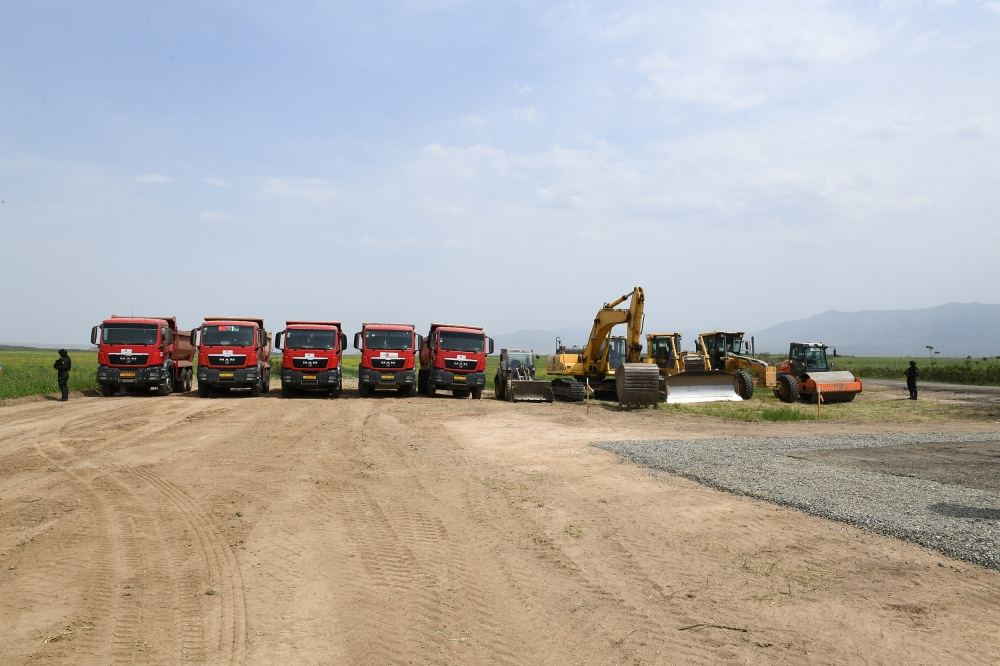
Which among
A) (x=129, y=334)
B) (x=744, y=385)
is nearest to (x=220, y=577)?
(x=129, y=334)

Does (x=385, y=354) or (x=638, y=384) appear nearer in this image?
(x=638, y=384)

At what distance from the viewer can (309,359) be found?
2662cm

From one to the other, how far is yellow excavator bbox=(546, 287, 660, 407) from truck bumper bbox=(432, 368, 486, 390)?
3.38 meters

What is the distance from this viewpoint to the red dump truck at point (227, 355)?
1034 inches

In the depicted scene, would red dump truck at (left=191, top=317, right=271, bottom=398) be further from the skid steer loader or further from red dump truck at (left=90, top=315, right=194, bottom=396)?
the skid steer loader

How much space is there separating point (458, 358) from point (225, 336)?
28.6 feet

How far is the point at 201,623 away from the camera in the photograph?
497cm

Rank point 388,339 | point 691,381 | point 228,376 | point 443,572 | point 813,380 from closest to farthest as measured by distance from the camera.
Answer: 1. point 443,572
2. point 691,381
3. point 228,376
4. point 813,380
5. point 388,339

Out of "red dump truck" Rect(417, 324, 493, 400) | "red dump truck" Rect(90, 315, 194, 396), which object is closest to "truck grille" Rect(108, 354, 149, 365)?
"red dump truck" Rect(90, 315, 194, 396)

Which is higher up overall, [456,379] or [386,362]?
[386,362]

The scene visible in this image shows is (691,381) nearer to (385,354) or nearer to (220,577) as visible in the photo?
(385,354)

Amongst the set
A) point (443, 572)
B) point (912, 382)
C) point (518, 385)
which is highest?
point (518, 385)

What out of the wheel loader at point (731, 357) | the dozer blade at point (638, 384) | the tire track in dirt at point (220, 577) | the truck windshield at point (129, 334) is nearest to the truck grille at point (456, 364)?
the dozer blade at point (638, 384)

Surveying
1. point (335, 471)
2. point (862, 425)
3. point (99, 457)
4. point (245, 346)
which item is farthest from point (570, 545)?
point (245, 346)
